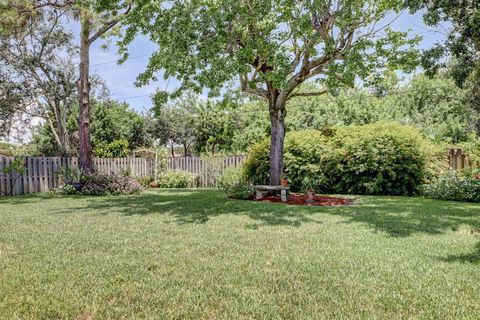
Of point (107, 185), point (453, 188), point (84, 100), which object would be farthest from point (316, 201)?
point (84, 100)

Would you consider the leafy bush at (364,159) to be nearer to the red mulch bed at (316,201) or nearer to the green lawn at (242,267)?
the red mulch bed at (316,201)

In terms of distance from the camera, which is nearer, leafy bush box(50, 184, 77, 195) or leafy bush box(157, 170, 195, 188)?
leafy bush box(50, 184, 77, 195)

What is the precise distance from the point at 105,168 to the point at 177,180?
11.8ft

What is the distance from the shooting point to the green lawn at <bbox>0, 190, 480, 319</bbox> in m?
2.74

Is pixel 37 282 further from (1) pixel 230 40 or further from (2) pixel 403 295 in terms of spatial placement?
(1) pixel 230 40

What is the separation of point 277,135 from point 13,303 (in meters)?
8.42

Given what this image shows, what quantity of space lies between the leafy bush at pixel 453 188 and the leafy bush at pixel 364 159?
31.8 inches

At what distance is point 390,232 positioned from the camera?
5.40 meters

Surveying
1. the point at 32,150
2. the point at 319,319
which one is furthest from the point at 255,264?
the point at 32,150

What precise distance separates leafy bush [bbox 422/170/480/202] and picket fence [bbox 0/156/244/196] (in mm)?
8138

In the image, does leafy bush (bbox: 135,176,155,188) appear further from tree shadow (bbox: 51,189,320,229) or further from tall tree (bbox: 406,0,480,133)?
tall tree (bbox: 406,0,480,133)

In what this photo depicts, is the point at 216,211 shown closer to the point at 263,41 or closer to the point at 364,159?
the point at 263,41

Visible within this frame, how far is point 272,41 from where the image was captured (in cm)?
899

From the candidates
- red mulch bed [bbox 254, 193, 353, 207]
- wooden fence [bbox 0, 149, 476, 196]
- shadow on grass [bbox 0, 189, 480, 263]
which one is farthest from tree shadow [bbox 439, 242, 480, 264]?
wooden fence [bbox 0, 149, 476, 196]
